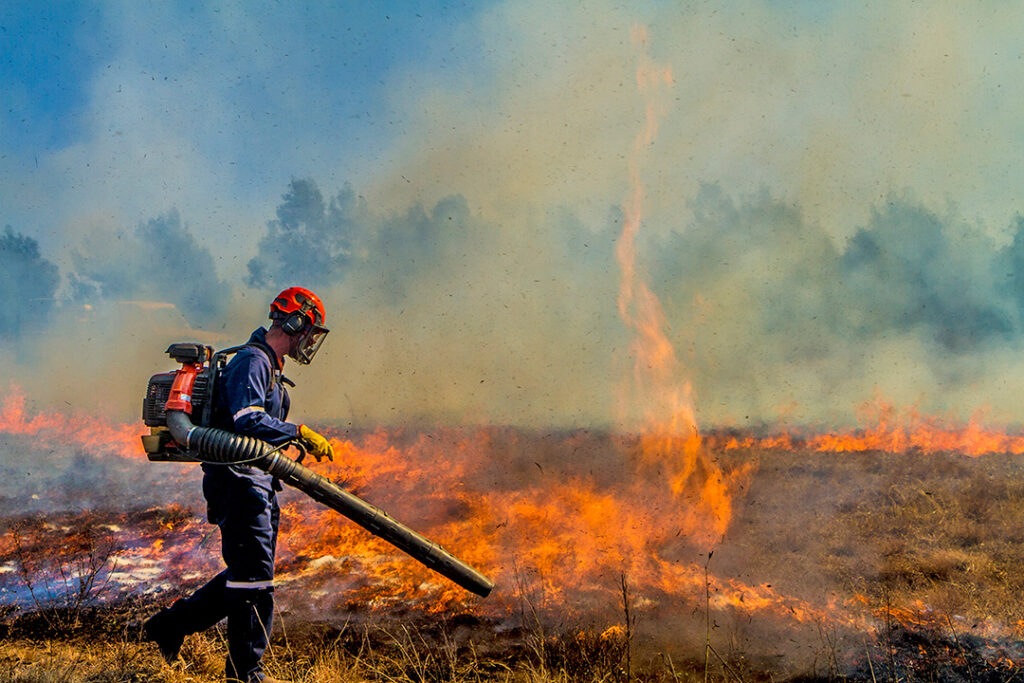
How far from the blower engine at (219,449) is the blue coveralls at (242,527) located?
0.09 metres

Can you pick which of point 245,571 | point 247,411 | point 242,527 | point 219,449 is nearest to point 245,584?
point 245,571

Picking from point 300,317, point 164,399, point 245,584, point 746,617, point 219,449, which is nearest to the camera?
point 219,449

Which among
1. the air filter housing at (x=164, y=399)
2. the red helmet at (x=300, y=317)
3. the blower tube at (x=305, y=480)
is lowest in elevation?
the blower tube at (x=305, y=480)

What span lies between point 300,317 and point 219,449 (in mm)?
1049

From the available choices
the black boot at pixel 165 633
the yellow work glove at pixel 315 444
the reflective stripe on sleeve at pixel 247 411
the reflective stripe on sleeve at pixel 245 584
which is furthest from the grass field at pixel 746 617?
the reflective stripe on sleeve at pixel 247 411

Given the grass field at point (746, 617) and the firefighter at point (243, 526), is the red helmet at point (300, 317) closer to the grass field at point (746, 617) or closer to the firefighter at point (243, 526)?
the firefighter at point (243, 526)

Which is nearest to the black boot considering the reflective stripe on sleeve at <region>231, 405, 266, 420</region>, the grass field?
the grass field

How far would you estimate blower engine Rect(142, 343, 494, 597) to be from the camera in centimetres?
376

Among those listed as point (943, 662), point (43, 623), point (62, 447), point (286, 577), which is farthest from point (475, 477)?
point (62, 447)

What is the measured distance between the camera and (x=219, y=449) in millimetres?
3730

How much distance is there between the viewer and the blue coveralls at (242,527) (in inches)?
152

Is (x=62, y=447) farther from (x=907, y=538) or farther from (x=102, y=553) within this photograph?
(x=907, y=538)

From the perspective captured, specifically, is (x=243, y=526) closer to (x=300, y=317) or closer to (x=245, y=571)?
(x=245, y=571)

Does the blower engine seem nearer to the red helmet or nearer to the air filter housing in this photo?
the air filter housing
